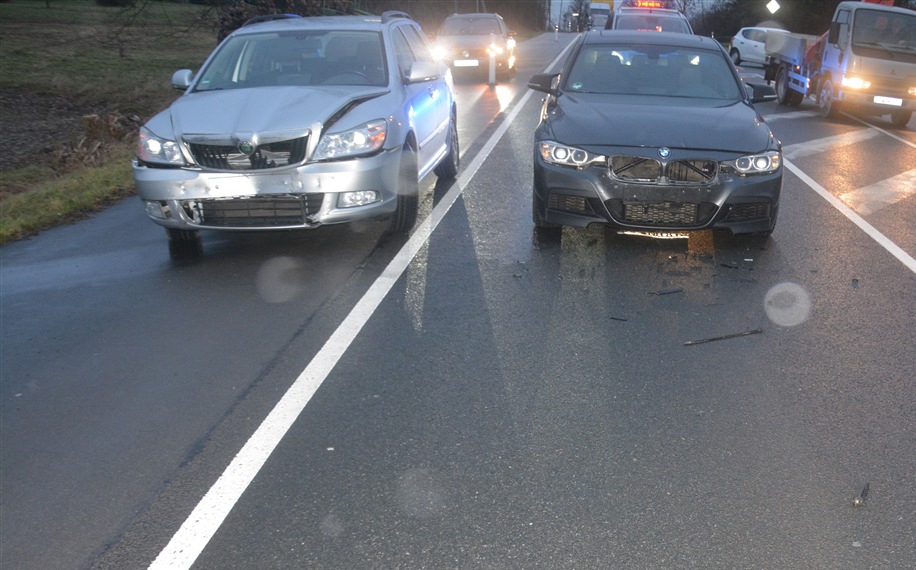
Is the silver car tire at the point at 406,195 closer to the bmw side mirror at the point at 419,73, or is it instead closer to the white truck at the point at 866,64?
the bmw side mirror at the point at 419,73

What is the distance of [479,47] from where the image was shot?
79.4ft

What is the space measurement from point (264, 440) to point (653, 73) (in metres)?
5.65

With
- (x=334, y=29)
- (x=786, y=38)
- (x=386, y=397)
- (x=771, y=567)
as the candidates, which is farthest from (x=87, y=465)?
(x=786, y=38)

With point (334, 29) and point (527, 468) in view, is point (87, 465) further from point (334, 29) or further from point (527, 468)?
point (334, 29)

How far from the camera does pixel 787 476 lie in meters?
3.86

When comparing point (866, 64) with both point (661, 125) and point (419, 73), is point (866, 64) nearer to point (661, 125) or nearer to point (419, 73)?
point (661, 125)

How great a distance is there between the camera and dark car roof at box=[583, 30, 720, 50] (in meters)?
8.69

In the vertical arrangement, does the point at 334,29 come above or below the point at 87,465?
above

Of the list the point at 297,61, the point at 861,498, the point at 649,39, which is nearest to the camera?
the point at 861,498

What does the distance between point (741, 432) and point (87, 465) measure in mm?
2961

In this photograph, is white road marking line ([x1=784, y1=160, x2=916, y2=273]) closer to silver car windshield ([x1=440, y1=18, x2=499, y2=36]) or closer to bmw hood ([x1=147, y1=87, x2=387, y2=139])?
bmw hood ([x1=147, y1=87, x2=387, y2=139])

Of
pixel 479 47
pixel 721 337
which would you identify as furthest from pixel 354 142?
pixel 479 47

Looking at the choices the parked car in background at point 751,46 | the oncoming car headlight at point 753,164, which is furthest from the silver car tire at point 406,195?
the parked car in background at point 751,46

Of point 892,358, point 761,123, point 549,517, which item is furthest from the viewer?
point 761,123
